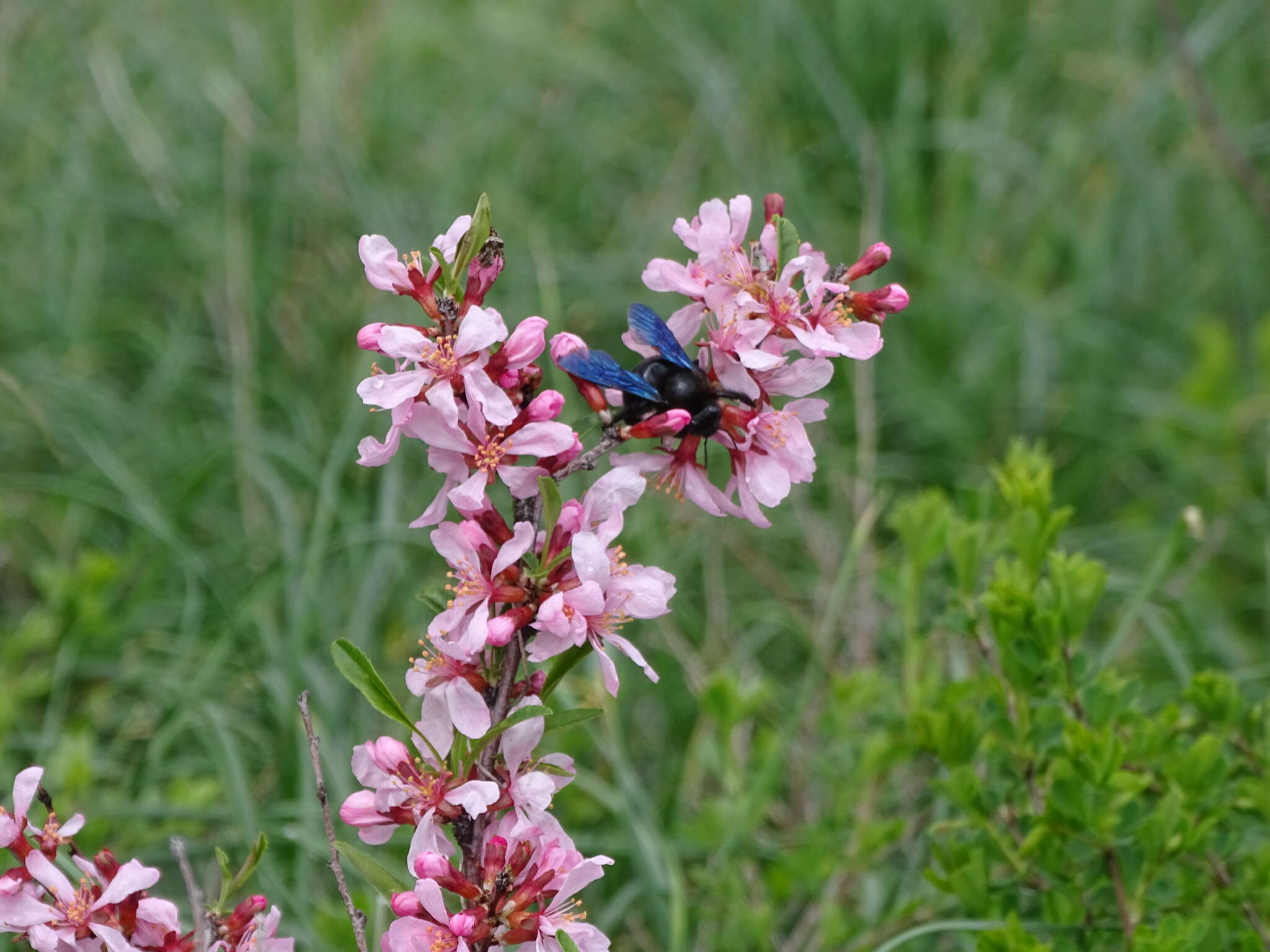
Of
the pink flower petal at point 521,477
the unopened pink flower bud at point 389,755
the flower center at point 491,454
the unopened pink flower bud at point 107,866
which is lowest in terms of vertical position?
the unopened pink flower bud at point 107,866

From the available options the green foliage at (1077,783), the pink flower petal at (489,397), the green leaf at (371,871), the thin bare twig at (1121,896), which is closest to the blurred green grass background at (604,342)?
the green foliage at (1077,783)

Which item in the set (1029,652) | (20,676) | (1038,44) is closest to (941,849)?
(1029,652)

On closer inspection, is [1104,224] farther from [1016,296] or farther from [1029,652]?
[1029,652]

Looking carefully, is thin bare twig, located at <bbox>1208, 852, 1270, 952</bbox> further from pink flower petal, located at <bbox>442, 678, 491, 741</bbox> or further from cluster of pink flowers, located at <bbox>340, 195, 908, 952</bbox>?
pink flower petal, located at <bbox>442, 678, 491, 741</bbox>

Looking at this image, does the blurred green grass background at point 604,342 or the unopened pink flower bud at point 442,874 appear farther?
the blurred green grass background at point 604,342

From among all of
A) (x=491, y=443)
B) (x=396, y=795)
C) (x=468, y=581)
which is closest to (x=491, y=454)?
(x=491, y=443)

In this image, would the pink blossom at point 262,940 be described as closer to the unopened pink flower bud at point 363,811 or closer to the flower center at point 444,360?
the unopened pink flower bud at point 363,811
